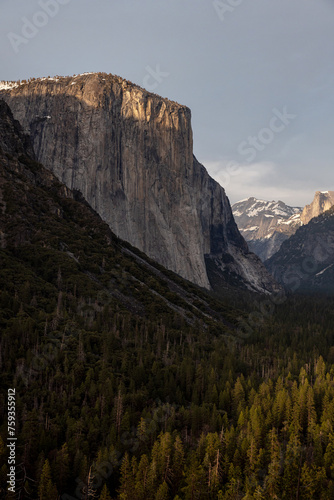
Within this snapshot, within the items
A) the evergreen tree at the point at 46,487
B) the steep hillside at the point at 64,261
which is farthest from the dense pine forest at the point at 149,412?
the steep hillside at the point at 64,261

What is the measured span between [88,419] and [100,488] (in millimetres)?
11732

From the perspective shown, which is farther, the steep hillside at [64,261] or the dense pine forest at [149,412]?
the steep hillside at [64,261]

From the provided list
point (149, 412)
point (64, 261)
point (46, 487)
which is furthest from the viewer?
point (64, 261)

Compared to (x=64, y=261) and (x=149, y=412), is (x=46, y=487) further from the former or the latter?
(x=64, y=261)

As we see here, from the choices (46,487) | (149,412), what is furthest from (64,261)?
(46,487)

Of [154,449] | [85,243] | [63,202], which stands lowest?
[154,449]

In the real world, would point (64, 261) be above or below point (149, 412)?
above

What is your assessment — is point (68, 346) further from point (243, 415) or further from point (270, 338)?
point (270, 338)

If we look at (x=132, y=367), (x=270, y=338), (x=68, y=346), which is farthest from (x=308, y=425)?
(x=270, y=338)

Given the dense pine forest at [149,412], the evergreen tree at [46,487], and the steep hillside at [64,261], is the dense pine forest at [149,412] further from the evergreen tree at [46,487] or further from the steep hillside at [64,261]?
the steep hillside at [64,261]

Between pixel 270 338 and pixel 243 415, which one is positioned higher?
pixel 270 338

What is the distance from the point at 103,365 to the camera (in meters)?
87.5

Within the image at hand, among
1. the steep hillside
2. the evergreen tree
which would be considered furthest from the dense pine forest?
the steep hillside

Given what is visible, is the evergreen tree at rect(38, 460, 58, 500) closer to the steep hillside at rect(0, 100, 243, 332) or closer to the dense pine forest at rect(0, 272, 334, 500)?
the dense pine forest at rect(0, 272, 334, 500)
